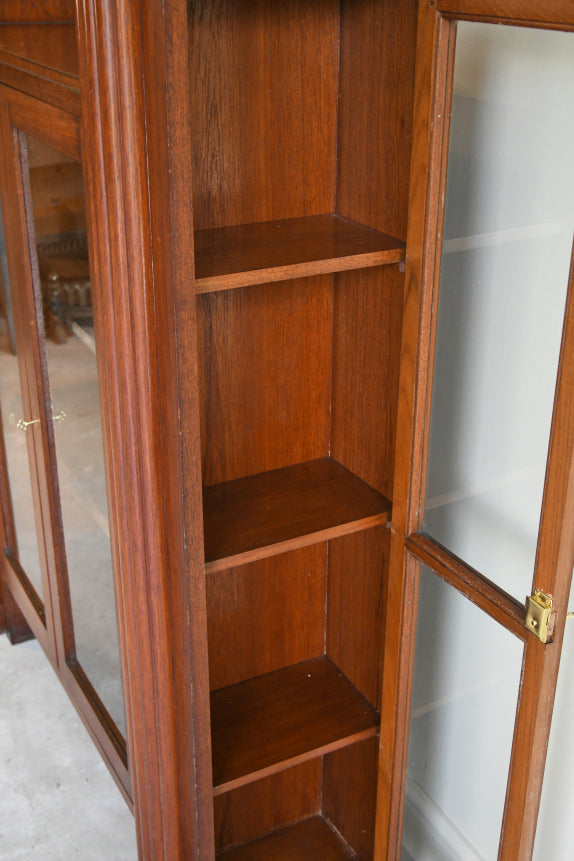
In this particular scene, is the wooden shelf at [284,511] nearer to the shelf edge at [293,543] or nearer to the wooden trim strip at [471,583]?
the shelf edge at [293,543]

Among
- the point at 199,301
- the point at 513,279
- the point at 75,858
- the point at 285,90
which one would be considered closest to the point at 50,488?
the point at 199,301

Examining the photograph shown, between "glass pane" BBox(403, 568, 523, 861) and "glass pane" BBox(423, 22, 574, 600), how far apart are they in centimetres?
9

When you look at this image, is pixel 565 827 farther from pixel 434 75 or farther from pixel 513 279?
pixel 434 75

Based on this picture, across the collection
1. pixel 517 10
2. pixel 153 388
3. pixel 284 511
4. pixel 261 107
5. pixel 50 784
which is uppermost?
pixel 517 10

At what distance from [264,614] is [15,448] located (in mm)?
675

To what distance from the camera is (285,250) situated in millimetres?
1148

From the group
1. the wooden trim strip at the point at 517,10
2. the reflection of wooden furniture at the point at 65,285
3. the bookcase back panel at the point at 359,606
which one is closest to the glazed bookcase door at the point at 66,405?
the reflection of wooden furniture at the point at 65,285

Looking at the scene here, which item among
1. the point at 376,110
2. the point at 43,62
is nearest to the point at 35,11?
the point at 43,62

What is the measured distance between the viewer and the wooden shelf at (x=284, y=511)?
1.20m

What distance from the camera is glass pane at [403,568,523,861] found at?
1.14 metres

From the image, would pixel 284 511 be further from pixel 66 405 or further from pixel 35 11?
pixel 35 11

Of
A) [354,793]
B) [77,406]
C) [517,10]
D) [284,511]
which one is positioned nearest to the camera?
[517,10]

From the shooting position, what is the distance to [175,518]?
1.09 meters

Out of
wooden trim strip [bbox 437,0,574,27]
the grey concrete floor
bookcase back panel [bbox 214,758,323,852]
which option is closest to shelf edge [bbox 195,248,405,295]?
wooden trim strip [bbox 437,0,574,27]
